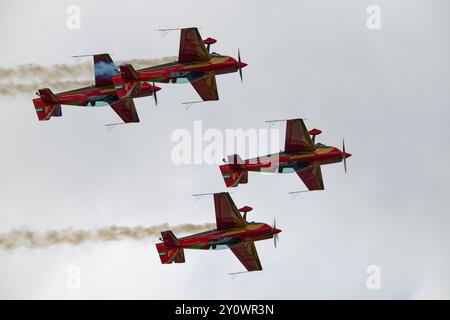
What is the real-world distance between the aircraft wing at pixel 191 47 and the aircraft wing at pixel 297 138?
27.2 ft

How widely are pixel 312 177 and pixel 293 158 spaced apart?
3.23m

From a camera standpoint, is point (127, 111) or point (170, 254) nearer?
point (170, 254)

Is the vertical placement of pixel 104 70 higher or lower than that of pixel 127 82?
higher

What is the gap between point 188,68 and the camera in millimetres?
121938

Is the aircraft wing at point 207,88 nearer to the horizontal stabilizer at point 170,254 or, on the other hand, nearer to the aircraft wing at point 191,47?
the aircraft wing at point 191,47

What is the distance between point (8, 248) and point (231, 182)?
17.8 m

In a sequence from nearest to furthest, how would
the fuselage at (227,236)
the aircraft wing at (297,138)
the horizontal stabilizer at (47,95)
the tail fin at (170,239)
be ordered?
the tail fin at (170,239) < the fuselage at (227,236) < the aircraft wing at (297,138) < the horizontal stabilizer at (47,95)

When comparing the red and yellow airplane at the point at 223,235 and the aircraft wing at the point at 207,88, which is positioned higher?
the aircraft wing at the point at 207,88

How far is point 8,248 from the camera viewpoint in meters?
120

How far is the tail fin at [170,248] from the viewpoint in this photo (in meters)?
119

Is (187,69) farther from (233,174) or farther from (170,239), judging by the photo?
(170,239)

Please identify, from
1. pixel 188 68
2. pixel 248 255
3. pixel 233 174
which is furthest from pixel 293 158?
pixel 188 68

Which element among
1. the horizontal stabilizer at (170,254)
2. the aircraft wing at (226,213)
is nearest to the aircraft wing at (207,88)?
the aircraft wing at (226,213)
